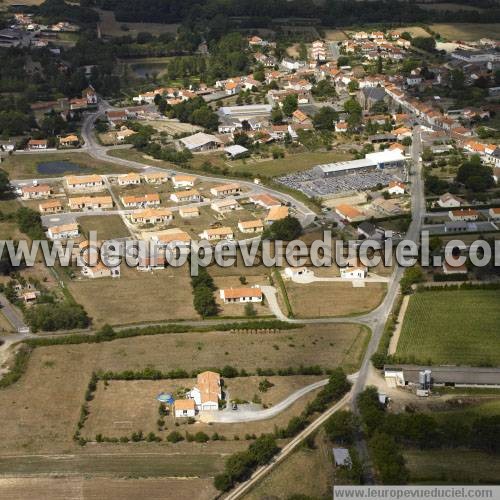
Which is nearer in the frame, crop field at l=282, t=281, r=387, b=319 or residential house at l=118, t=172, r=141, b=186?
crop field at l=282, t=281, r=387, b=319

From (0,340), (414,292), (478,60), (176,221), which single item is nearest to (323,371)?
(414,292)

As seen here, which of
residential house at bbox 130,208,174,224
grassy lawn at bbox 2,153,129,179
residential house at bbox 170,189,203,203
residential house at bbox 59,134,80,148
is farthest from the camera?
residential house at bbox 59,134,80,148

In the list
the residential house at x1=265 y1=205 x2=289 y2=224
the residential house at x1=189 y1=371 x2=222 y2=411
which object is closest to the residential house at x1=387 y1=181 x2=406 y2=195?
the residential house at x1=265 y1=205 x2=289 y2=224

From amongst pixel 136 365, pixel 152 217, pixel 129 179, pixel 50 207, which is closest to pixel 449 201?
pixel 152 217

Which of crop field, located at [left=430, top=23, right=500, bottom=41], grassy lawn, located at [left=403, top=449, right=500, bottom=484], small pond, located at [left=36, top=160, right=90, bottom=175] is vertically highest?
crop field, located at [left=430, top=23, right=500, bottom=41]

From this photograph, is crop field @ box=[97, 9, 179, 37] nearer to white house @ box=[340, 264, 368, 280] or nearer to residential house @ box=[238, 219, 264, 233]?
residential house @ box=[238, 219, 264, 233]

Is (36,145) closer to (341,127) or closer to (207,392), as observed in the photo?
(341,127)
